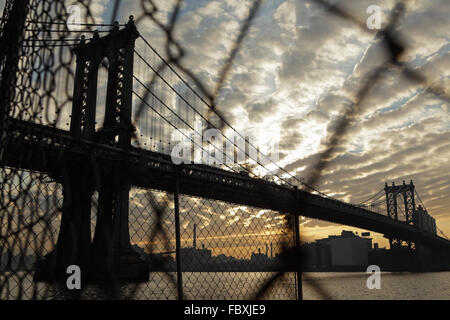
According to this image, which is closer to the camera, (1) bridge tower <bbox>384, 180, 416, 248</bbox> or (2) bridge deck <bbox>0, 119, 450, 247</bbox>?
(2) bridge deck <bbox>0, 119, 450, 247</bbox>

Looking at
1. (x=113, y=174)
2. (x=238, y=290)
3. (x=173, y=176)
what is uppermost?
(x=113, y=174)

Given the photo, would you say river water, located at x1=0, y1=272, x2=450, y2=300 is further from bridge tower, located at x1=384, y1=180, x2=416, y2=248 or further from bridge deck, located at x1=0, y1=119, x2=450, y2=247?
bridge tower, located at x1=384, y1=180, x2=416, y2=248

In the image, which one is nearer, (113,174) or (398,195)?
(113,174)

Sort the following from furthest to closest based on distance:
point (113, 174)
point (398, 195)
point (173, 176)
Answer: point (398, 195)
point (113, 174)
point (173, 176)

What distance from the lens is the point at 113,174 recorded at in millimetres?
7762

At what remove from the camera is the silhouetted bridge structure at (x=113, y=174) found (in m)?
3.55

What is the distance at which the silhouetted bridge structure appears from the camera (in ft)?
11.7

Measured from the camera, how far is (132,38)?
30.3 m

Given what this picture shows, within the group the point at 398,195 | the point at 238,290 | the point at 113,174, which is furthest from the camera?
the point at 398,195

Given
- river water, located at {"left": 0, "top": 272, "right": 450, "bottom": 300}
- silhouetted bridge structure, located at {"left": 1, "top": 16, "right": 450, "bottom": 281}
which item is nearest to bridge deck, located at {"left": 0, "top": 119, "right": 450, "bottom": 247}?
silhouetted bridge structure, located at {"left": 1, "top": 16, "right": 450, "bottom": 281}

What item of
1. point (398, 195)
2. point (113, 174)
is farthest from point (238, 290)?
point (398, 195)

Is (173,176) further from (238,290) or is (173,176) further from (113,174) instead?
(238,290)

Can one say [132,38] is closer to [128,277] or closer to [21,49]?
[128,277]

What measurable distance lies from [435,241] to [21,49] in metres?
73.5
